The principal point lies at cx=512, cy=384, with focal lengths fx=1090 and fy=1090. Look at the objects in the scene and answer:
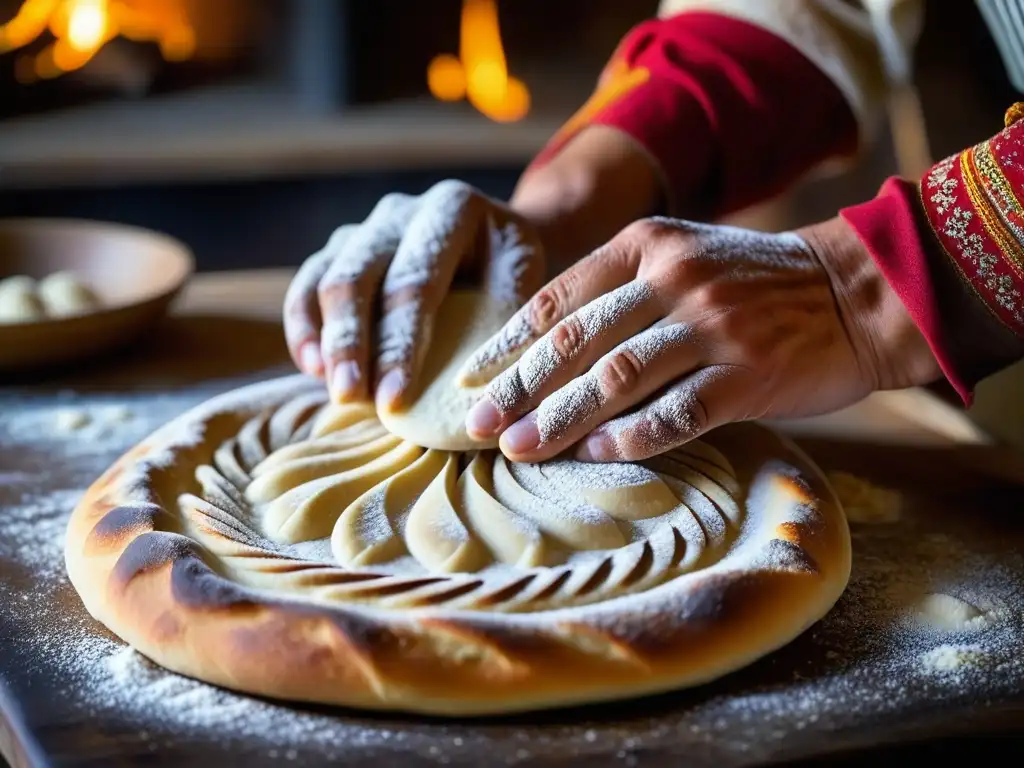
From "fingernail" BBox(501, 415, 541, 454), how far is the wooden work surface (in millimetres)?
328

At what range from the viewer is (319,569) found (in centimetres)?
108

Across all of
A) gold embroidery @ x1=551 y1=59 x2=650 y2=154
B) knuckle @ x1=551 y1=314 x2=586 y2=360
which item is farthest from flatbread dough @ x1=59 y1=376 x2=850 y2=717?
gold embroidery @ x1=551 y1=59 x2=650 y2=154

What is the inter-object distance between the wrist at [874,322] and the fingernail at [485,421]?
460 mm

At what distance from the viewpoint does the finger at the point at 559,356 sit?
4.06ft

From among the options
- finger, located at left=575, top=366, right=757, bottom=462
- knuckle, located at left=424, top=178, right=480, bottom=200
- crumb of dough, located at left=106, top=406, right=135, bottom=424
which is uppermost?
knuckle, located at left=424, top=178, right=480, bottom=200

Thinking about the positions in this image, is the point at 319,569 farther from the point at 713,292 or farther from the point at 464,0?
the point at 464,0

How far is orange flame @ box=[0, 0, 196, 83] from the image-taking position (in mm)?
3719

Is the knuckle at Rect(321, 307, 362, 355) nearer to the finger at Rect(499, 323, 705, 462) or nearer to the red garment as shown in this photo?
the finger at Rect(499, 323, 705, 462)

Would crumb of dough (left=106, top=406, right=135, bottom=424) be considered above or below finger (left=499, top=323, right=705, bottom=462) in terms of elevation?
below

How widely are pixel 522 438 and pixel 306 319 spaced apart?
382 millimetres

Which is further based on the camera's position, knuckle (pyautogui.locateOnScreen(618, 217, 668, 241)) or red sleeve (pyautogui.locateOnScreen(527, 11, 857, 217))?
red sleeve (pyautogui.locateOnScreen(527, 11, 857, 217))

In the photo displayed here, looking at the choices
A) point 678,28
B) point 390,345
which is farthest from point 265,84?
point 390,345

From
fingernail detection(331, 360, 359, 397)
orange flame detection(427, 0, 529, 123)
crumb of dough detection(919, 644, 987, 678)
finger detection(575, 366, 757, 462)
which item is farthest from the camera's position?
orange flame detection(427, 0, 529, 123)

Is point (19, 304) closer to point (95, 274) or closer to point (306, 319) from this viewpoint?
point (95, 274)
